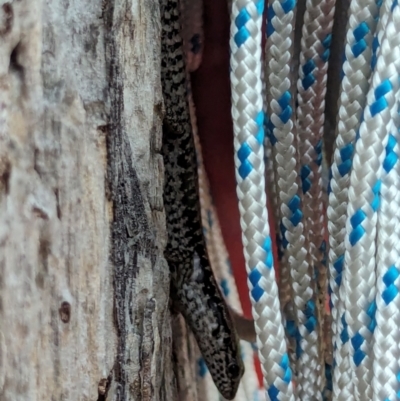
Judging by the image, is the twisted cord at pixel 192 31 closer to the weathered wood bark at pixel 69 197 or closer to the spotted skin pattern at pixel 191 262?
the spotted skin pattern at pixel 191 262

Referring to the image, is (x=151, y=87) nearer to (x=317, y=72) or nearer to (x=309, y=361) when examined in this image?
(x=317, y=72)

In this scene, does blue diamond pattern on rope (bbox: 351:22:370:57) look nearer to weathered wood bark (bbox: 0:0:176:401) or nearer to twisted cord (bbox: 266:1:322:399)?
twisted cord (bbox: 266:1:322:399)

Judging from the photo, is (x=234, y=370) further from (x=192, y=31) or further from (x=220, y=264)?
(x=192, y=31)

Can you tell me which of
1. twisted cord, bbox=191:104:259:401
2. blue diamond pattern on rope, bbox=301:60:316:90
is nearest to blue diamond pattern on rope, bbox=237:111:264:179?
blue diamond pattern on rope, bbox=301:60:316:90

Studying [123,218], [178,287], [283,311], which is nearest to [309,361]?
[283,311]

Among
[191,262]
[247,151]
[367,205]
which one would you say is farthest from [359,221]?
[191,262]

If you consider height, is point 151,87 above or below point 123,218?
above
